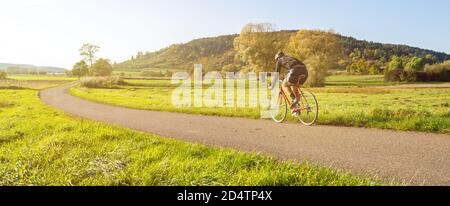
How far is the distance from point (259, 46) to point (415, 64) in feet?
84.7

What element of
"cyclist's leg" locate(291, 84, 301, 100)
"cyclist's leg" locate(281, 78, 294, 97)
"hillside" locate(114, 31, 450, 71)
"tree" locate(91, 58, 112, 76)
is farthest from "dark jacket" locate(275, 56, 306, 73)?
"tree" locate(91, 58, 112, 76)

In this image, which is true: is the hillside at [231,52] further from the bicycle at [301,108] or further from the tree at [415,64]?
the bicycle at [301,108]

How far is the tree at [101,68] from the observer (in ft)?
235

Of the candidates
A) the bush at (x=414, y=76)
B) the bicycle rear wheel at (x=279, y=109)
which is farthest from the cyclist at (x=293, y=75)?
the bush at (x=414, y=76)

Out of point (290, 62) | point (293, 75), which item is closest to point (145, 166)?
point (293, 75)

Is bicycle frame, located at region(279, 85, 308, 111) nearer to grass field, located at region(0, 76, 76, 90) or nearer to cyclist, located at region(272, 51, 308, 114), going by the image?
cyclist, located at region(272, 51, 308, 114)

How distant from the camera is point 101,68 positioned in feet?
239

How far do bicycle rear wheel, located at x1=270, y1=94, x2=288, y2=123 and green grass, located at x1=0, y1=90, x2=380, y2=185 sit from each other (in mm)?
4863

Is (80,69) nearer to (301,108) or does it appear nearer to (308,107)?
(301,108)

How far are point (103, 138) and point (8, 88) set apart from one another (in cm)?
4861

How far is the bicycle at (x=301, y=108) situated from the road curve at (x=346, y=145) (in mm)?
537

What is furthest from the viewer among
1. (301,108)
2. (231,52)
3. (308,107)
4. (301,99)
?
(231,52)
